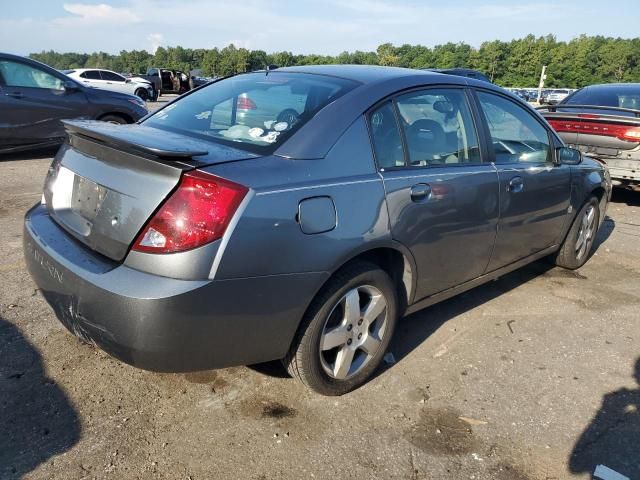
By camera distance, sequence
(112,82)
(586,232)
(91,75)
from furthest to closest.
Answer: (112,82) < (91,75) < (586,232)

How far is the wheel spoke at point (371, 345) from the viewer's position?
2.76m

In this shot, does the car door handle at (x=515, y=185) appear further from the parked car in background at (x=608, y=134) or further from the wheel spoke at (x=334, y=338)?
the parked car in background at (x=608, y=134)

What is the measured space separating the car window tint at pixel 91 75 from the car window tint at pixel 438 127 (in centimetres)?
2635

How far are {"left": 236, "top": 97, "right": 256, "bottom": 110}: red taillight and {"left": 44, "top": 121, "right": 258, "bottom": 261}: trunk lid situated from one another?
18.0 inches

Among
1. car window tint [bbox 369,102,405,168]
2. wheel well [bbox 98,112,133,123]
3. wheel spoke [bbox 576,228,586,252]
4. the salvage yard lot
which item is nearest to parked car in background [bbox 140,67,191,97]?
wheel well [bbox 98,112,133,123]

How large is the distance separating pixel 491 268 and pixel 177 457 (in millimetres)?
2322

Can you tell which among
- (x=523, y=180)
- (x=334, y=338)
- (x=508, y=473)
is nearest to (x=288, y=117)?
(x=334, y=338)

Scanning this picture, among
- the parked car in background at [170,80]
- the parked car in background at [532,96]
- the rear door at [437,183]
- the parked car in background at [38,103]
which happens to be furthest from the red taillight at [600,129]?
the parked car in background at [532,96]

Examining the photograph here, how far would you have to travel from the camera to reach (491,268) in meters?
3.56

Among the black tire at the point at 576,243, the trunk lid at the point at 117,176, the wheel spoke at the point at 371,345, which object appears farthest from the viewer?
the black tire at the point at 576,243

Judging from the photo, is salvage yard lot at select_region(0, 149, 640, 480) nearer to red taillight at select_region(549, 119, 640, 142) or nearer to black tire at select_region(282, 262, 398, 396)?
black tire at select_region(282, 262, 398, 396)

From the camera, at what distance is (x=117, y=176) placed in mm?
2256

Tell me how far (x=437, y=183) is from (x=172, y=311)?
5.29 ft

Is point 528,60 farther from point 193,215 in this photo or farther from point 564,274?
point 193,215
